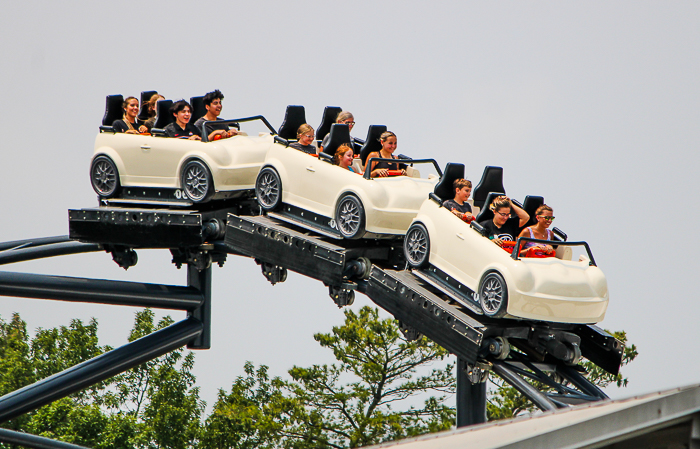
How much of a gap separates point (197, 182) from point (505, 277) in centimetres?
395

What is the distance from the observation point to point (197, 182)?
401 inches

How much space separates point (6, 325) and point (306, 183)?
74.7ft

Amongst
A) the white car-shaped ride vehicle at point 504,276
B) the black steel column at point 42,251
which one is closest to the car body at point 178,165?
the black steel column at point 42,251

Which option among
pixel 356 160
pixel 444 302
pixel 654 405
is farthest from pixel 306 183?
pixel 654 405

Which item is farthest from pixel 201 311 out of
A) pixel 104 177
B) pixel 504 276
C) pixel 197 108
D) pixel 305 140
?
pixel 504 276

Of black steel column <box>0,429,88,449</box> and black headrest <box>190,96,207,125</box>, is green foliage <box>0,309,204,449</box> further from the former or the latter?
black headrest <box>190,96,207,125</box>

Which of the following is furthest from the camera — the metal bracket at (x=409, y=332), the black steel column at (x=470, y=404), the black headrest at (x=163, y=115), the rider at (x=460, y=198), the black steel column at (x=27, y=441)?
the black steel column at (x=27, y=441)

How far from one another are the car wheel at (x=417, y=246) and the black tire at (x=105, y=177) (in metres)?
3.72

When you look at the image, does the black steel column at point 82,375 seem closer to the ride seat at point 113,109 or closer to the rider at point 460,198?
the ride seat at point 113,109

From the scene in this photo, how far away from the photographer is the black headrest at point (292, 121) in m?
10.2

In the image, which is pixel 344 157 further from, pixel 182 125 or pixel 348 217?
pixel 182 125

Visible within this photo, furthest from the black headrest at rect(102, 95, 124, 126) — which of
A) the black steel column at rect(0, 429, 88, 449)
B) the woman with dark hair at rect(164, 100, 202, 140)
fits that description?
the black steel column at rect(0, 429, 88, 449)

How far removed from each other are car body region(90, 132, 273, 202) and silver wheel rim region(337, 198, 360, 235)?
1670mm

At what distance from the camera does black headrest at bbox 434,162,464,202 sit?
8641 millimetres
